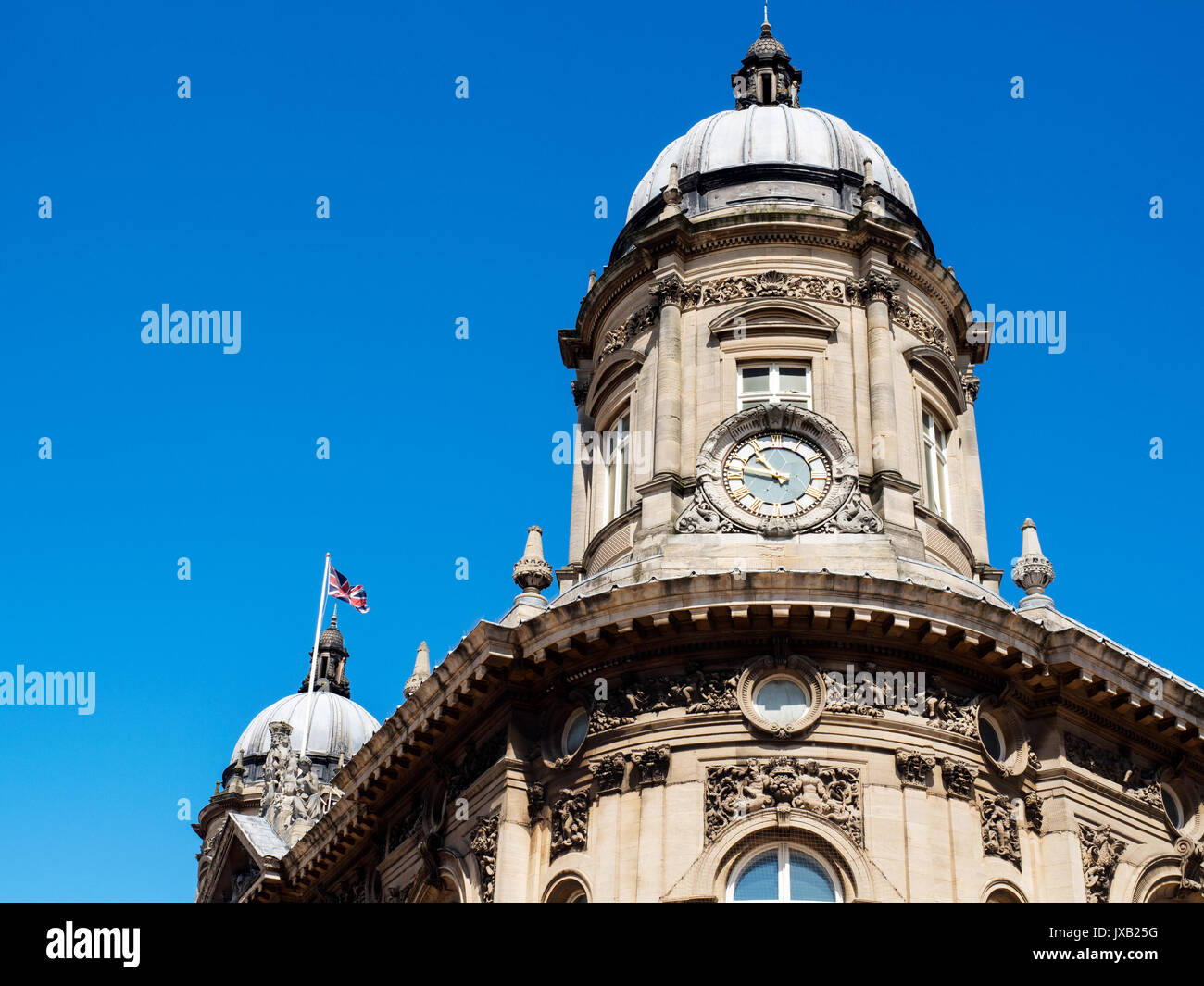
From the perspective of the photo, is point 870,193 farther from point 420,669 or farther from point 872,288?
point 420,669

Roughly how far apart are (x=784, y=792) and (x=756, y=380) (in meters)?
10.1

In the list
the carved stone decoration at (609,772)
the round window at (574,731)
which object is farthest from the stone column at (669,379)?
the carved stone decoration at (609,772)

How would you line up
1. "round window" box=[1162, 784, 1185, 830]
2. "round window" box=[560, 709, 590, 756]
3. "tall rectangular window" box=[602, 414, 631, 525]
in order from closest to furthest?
"round window" box=[560, 709, 590, 756] → "round window" box=[1162, 784, 1185, 830] → "tall rectangular window" box=[602, 414, 631, 525]

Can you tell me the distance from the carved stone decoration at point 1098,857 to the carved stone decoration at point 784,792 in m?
4.32

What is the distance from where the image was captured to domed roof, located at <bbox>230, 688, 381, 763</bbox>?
63.5m

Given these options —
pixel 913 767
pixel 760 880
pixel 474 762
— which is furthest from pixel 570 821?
pixel 913 767

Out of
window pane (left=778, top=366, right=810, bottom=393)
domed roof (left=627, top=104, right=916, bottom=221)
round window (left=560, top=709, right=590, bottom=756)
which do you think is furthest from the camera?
domed roof (left=627, top=104, right=916, bottom=221)

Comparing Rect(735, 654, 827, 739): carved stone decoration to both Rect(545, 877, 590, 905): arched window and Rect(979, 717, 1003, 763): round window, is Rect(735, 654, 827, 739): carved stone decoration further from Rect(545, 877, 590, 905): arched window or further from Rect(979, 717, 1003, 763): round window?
Rect(545, 877, 590, 905): arched window

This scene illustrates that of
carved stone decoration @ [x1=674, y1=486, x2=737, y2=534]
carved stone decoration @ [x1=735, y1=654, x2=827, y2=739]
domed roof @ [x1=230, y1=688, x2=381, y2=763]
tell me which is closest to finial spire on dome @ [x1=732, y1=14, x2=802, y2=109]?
carved stone decoration @ [x1=674, y1=486, x2=737, y2=534]

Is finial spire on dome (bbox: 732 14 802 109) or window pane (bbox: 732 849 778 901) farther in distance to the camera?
finial spire on dome (bbox: 732 14 802 109)

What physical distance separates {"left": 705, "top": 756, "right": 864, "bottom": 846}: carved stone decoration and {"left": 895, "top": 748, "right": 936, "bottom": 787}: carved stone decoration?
0.74 meters

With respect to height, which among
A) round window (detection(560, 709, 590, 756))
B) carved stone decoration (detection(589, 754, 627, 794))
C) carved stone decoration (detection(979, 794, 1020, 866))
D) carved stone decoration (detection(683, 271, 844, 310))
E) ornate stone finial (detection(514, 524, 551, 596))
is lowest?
carved stone decoration (detection(979, 794, 1020, 866))
